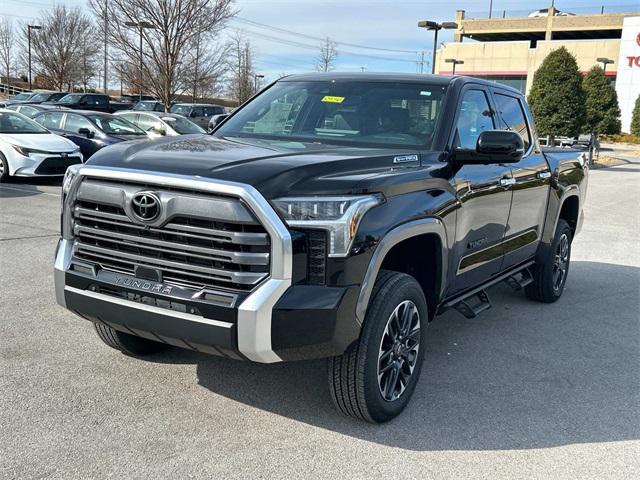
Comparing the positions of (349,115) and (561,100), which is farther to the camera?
(561,100)

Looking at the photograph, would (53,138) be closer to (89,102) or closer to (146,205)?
(146,205)

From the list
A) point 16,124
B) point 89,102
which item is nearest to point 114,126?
point 16,124

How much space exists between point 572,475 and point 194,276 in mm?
2098

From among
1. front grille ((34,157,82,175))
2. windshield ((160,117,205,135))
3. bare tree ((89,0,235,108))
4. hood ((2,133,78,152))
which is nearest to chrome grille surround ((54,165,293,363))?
front grille ((34,157,82,175))

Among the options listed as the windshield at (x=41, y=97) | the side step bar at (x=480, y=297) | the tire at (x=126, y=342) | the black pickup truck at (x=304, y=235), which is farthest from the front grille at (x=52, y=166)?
the windshield at (x=41, y=97)

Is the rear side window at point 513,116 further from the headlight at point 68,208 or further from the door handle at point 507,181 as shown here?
the headlight at point 68,208

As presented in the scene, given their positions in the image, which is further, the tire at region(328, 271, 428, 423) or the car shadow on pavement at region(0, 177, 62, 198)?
the car shadow on pavement at region(0, 177, 62, 198)

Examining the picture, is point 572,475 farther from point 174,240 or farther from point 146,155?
point 146,155

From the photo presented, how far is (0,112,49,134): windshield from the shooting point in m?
13.2

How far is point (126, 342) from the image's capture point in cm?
426

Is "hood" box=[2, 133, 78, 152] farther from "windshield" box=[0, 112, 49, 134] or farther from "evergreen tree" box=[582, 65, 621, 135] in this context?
"evergreen tree" box=[582, 65, 621, 135]

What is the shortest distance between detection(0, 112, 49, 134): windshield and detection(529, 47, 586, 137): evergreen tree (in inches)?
711

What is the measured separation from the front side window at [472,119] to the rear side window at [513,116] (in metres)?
0.27

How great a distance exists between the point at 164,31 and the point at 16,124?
11.0 m
